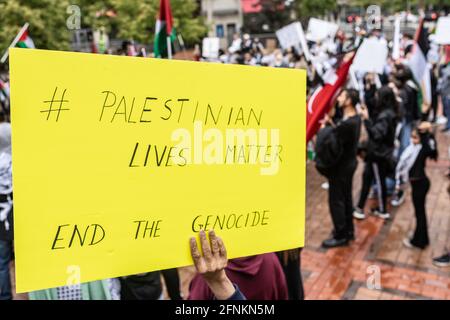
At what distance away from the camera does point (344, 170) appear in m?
5.62

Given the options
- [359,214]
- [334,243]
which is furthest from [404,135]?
[334,243]

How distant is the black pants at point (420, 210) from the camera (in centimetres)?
542

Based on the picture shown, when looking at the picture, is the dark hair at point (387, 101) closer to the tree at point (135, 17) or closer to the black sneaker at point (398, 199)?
the black sneaker at point (398, 199)

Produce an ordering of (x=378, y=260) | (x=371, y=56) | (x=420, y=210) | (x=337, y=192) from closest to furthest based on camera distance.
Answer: (x=378, y=260) < (x=420, y=210) < (x=337, y=192) < (x=371, y=56)

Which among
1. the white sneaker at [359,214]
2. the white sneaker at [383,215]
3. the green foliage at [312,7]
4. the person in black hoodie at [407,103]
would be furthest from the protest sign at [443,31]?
the green foliage at [312,7]

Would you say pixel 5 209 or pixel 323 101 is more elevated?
pixel 323 101

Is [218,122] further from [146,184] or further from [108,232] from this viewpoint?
[108,232]

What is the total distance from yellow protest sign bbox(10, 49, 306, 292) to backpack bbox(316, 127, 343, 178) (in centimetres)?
377

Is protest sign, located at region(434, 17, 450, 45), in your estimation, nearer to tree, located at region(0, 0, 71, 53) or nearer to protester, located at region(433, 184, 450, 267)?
protester, located at region(433, 184, 450, 267)

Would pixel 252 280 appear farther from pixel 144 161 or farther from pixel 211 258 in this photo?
pixel 144 161

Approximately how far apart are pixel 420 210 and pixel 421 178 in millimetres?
408

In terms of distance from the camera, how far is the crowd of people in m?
2.29

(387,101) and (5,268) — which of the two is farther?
(387,101)

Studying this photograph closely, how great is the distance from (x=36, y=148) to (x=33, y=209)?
0.57 feet
